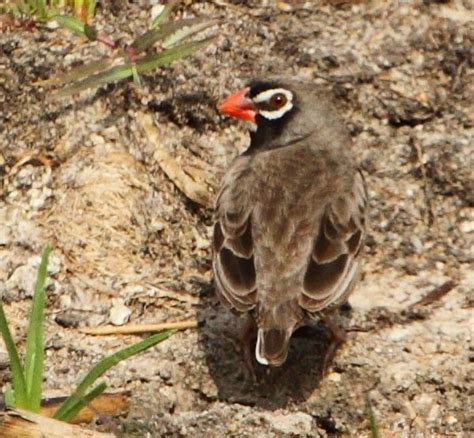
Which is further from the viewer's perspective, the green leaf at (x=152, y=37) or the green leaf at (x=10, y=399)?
the green leaf at (x=152, y=37)

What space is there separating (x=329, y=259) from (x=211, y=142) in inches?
72.8

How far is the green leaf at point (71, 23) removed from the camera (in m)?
8.95

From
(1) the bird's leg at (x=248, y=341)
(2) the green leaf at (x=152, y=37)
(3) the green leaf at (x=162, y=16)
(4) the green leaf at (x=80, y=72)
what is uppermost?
(4) the green leaf at (x=80, y=72)

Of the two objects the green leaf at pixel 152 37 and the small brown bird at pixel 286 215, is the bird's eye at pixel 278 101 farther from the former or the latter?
the green leaf at pixel 152 37

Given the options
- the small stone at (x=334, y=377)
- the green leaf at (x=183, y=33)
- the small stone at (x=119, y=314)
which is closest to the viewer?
the small stone at (x=334, y=377)

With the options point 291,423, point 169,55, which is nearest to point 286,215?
point 291,423

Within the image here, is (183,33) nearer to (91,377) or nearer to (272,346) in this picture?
(272,346)

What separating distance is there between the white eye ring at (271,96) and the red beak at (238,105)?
0.19ft

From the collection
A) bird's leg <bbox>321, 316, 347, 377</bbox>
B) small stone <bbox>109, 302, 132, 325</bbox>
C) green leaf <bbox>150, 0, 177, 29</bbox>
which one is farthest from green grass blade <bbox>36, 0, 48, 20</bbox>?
bird's leg <bbox>321, 316, 347, 377</bbox>

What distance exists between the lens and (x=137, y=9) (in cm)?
954

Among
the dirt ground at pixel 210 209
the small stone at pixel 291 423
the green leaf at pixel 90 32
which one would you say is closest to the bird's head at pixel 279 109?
the dirt ground at pixel 210 209

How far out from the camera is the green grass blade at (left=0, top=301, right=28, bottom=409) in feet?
21.4

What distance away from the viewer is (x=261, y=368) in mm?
8008

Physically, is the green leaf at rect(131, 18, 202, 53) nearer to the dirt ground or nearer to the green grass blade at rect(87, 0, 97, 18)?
the dirt ground
